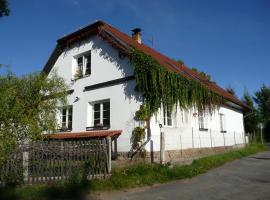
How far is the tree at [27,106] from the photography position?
9586mm

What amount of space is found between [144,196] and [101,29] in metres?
10.2

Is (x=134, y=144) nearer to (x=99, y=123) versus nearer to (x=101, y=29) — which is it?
(x=99, y=123)

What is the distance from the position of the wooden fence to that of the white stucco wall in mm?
3098

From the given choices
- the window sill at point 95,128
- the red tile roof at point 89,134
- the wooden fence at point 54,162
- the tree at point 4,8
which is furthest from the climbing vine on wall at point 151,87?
the tree at point 4,8

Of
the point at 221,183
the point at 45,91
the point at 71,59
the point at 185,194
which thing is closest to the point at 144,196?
the point at 185,194

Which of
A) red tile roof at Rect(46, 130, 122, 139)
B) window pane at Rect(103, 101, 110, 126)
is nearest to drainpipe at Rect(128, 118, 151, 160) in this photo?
red tile roof at Rect(46, 130, 122, 139)

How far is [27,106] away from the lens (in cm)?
1125

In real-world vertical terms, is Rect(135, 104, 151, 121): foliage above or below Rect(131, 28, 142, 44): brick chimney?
below

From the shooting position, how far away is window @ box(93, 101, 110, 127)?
14.4 m

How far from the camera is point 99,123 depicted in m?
14.7

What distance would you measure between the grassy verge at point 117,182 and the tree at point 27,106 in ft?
4.62

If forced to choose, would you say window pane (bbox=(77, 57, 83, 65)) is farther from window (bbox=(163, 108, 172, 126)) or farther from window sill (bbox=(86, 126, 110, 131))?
window (bbox=(163, 108, 172, 126))

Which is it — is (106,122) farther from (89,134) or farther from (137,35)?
(137,35)

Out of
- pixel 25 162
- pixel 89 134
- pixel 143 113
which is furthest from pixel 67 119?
pixel 25 162
